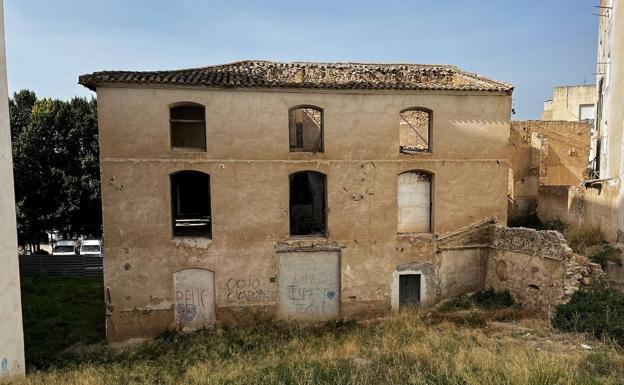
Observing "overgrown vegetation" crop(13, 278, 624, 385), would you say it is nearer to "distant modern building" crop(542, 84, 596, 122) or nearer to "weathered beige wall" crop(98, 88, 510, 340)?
"weathered beige wall" crop(98, 88, 510, 340)

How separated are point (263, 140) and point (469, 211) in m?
8.75

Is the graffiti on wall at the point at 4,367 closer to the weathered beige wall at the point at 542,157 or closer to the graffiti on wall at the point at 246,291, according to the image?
the graffiti on wall at the point at 246,291

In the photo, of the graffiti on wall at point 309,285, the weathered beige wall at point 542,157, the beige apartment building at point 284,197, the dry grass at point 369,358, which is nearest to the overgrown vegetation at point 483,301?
the beige apartment building at point 284,197

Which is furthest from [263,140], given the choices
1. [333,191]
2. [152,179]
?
[152,179]

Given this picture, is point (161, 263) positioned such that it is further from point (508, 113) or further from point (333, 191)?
point (508, 113)

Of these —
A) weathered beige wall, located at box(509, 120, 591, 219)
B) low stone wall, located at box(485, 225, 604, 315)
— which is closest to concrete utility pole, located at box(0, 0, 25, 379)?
Result: low stone wall, located at box(485, 225, 604, 315)

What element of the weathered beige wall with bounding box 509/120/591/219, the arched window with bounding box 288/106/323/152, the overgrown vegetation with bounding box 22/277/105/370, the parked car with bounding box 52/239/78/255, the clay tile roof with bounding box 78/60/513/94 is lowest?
the overgrown vegetation with bounding box 22/277/105/370

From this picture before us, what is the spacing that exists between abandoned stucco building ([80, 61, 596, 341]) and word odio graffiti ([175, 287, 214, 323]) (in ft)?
0.13

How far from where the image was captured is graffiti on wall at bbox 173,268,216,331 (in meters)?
15.4

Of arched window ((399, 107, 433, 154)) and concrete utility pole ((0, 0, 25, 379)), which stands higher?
arched window ((399, 107, 433, 154))

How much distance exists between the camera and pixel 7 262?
31.5 ft

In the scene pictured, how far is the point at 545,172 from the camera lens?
23.6m

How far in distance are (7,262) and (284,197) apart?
8732 millimetres

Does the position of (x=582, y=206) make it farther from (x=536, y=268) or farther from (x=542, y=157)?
(x=542, y=157)
